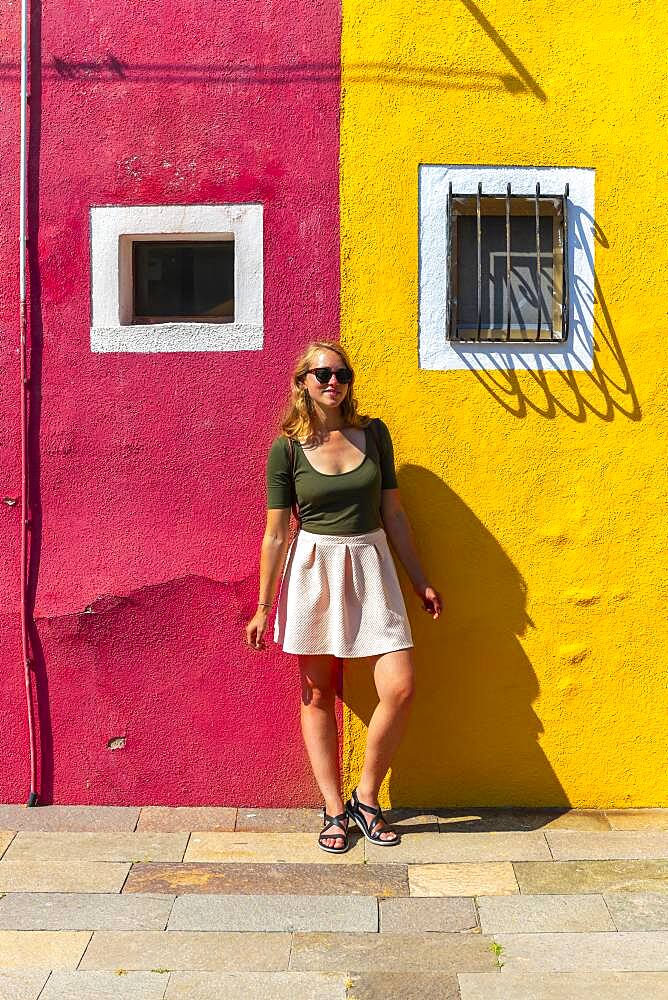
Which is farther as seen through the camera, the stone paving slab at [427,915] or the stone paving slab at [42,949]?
the stone paving slab at [427,915]

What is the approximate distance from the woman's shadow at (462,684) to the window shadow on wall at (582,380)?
1.60 feet

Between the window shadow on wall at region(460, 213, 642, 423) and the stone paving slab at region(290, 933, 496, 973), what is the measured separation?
6.97ft

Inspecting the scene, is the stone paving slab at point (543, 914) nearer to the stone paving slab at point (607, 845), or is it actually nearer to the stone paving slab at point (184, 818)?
the stone paving slab at point (607, 845)

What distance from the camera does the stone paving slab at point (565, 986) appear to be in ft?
11.1

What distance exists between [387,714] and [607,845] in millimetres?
1006

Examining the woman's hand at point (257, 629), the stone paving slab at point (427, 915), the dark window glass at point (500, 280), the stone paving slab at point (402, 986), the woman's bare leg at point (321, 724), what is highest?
the dark window glass at point (500, 280)

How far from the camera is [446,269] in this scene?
4.76 metres

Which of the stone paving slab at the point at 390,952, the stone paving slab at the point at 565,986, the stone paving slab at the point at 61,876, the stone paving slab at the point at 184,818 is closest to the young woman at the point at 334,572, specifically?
the stone paving slab at the point at 184,818

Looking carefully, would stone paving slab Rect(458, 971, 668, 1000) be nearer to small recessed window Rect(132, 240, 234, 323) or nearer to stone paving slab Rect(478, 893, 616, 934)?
stone paving slab Rect(478, 893, 616, 934)

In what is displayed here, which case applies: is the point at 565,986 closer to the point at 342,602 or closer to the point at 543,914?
the point at 543,914

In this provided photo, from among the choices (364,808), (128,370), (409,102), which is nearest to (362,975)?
(364,808)

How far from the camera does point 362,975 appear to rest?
3.53 metres

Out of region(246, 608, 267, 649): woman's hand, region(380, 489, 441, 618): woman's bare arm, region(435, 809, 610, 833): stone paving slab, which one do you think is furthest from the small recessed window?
region(435, 809, 610, 833): stone paving slab

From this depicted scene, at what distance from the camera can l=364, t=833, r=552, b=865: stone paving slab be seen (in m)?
4.40
